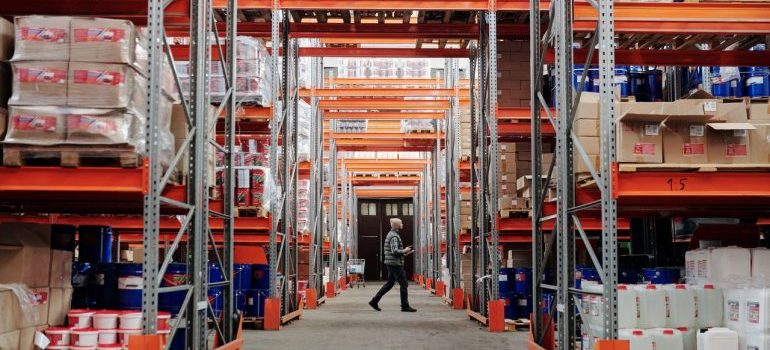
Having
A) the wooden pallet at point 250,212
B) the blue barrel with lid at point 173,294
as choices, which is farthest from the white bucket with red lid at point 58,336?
the wooden pallet at point 250,212

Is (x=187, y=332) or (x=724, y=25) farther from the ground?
(x=724, y=25)

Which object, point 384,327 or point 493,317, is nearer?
point 493,317

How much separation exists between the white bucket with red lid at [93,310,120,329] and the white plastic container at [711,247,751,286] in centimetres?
480

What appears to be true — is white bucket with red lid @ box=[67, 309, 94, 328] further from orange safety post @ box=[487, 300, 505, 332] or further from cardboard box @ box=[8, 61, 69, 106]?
orange safety post @ box=[487, 300, 505, 332]

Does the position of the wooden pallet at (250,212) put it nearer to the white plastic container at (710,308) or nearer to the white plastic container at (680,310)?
the white plastic container at (680,310)

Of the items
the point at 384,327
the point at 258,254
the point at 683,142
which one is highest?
the point at 683,142

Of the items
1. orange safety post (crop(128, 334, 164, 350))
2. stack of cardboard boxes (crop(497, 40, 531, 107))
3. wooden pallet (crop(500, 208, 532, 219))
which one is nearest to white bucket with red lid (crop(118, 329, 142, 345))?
orange safety post (crop(128, 334, 164, 350))

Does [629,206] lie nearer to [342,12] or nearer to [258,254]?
[342,12]

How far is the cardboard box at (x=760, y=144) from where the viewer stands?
6.40m

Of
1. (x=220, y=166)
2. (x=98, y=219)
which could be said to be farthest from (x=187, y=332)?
(x=98, y=219)

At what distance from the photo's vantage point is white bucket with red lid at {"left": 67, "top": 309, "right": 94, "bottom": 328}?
6.37m

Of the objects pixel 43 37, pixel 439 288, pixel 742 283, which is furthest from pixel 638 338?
pixel 439 288

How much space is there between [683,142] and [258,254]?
8.44 meters

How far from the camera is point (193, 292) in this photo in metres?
6.55
